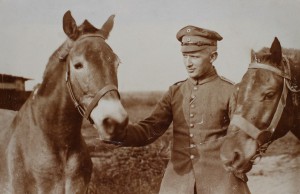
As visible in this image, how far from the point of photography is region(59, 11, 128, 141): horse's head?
4.26 ft

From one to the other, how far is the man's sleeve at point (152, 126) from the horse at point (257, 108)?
0.99 feet

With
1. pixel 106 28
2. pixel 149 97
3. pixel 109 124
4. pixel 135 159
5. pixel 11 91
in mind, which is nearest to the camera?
→ pixel 109 124

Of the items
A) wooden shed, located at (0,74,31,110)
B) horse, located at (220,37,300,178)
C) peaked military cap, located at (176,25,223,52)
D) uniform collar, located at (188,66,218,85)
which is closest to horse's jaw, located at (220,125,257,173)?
horse, located at (220,37,300,178)

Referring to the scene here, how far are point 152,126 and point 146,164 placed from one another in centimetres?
53

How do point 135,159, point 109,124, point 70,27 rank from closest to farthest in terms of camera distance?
point 109,124 → point 70,27 → point 135,159

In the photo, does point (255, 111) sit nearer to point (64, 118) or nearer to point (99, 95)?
point (99, 95)

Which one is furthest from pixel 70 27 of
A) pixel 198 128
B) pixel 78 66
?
pixel 198 128

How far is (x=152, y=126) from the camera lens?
1565 millimetres

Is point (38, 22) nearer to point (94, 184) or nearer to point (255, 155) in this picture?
point (94, 184)

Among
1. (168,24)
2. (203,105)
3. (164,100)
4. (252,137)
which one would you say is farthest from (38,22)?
(252,137)

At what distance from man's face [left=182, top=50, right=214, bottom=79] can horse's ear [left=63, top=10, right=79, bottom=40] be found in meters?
0.46

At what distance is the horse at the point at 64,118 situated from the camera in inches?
52.9

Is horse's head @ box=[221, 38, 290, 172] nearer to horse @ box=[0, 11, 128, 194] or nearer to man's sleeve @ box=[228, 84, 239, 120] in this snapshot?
man's sleeve @ box=[228, 84, 239, 120]

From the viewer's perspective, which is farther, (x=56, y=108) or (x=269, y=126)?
(x=56, y=108)
